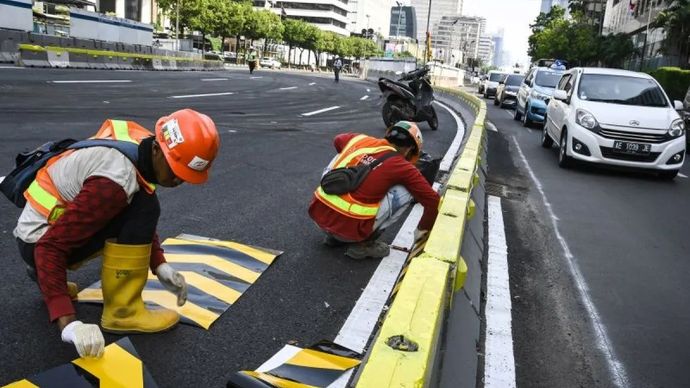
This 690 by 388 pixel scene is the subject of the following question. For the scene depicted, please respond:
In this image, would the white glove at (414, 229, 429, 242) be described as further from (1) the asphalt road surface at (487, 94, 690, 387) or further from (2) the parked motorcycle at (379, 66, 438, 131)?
(2) the parked motorcycle at (379, 66, 438, 131)

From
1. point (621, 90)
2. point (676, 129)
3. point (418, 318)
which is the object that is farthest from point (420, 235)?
point (621, 90)

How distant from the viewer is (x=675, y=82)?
26.2 m

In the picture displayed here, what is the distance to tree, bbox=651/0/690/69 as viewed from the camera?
33.6m

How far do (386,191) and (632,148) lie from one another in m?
6.26

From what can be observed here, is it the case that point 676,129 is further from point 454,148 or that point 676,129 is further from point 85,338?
point 85,338

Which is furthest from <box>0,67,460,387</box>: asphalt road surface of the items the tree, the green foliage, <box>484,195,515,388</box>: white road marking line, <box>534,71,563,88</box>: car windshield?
the tree

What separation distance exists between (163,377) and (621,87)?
32.4ft

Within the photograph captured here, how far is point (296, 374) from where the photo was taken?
104 inches

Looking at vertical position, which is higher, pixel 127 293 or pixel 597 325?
pixel 127 293

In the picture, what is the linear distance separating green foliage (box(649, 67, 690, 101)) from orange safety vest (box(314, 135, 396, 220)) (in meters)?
24.7

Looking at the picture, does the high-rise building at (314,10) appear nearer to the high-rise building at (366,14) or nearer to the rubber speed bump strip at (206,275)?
the high-rise building at (366,14)

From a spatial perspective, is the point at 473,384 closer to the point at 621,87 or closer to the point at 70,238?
the point at 70,238

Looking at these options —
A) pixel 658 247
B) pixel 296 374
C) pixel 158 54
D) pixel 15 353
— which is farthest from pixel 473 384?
pixel 158 54

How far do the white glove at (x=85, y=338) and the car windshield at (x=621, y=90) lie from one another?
9638mm
